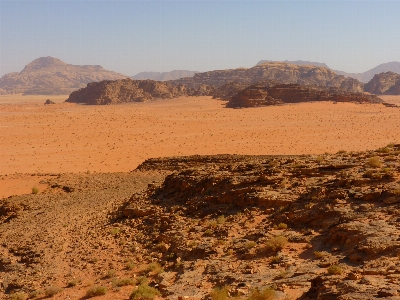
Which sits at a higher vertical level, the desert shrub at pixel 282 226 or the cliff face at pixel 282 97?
the cliff face at pixel 282 97

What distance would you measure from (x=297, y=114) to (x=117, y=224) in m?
49.2

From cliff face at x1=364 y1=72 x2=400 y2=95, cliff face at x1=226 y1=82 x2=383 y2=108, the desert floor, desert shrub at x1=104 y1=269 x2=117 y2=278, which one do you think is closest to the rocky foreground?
desert shrub at x1=104 y1=269 x2=117 y2=278

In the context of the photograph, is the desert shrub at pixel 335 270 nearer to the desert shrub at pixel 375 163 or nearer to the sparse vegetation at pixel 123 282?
the sparse vegetation at pixel 123 282

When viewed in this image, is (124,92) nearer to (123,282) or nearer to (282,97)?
(282,97)

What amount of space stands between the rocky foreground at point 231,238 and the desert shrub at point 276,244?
0.06 feet

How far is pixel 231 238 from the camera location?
904 cm

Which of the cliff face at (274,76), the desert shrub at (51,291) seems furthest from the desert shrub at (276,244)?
the cliff face at (274,76)

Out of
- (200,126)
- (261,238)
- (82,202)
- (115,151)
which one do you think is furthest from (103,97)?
(261,238)

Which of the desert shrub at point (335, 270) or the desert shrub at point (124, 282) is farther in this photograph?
the desert shrub at point (124, 282)

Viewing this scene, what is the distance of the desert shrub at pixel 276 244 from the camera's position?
796 centimetres

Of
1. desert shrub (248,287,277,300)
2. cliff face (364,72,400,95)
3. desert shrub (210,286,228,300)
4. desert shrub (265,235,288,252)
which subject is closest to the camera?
desert shrub (248,287,277,300)

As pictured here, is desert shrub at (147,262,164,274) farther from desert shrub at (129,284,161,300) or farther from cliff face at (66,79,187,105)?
cliff face at (66,79,187,105)

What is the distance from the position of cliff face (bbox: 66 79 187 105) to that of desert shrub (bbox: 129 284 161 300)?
8055 centimetres

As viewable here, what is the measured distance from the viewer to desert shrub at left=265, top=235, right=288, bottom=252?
7965 millimetres
